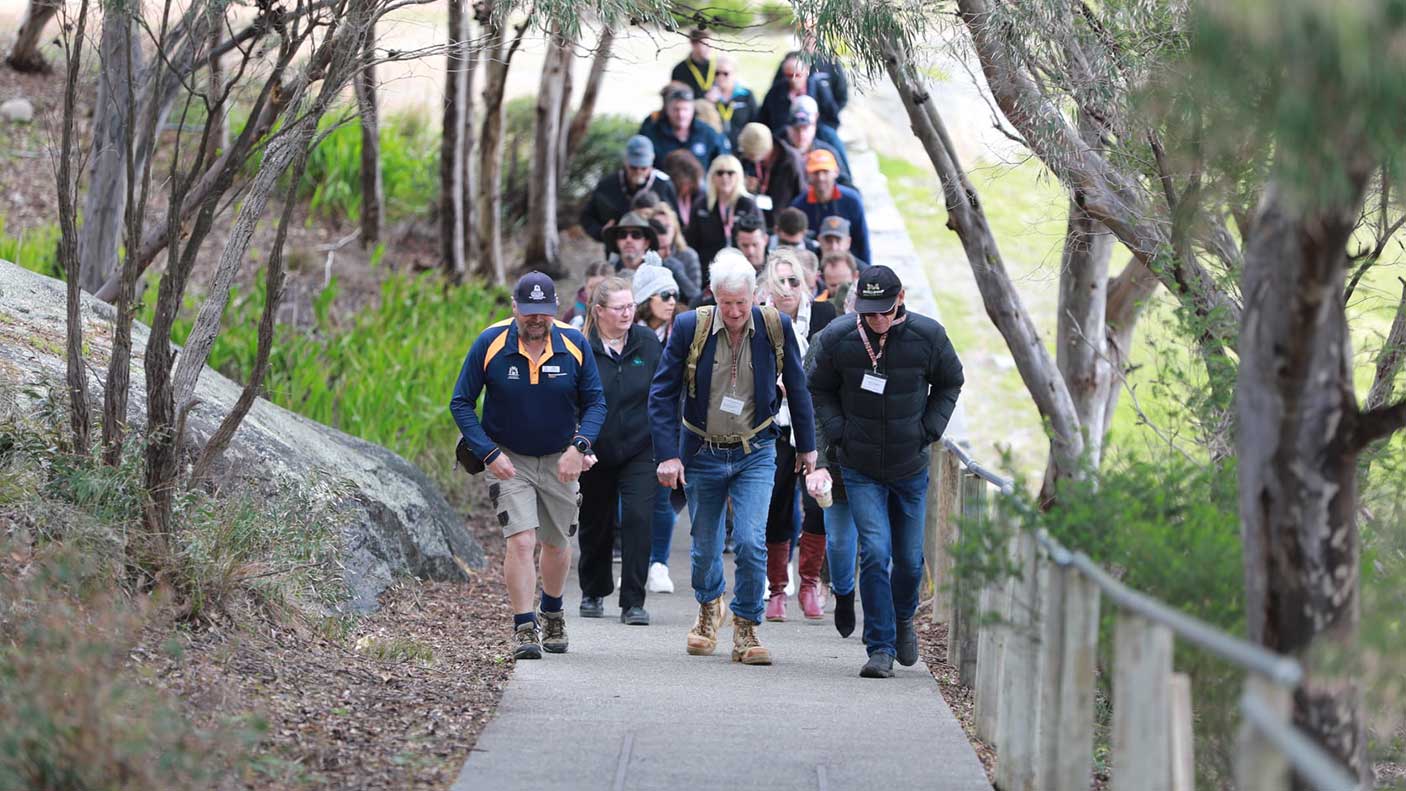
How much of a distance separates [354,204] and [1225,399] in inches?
576

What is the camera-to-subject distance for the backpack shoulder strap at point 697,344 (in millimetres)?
8570

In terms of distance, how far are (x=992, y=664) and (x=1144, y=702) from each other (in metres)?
2.78

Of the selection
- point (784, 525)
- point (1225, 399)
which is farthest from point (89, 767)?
point (784, 525)

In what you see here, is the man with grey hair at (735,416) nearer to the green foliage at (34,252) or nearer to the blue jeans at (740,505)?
the blue jeans at (740,505)

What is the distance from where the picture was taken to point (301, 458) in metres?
9.92

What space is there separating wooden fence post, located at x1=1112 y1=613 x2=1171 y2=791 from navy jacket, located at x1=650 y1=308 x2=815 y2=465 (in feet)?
13.1

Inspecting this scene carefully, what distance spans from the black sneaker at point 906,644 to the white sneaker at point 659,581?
258 cm

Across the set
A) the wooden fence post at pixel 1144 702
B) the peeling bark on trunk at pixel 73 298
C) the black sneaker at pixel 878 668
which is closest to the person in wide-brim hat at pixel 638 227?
the black sneaker at pixel 878 668

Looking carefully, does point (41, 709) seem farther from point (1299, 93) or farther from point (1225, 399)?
point (1225, 399)

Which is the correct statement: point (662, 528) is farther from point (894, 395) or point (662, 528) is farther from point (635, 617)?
point (894, 395)

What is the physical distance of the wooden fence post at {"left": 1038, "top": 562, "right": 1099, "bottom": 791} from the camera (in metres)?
5.20

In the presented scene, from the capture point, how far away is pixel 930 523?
10836mm

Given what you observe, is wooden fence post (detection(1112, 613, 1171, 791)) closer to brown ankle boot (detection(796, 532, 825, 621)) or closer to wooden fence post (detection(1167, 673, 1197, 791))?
wooden fence post (detection(1167, 673, 1197, 791))

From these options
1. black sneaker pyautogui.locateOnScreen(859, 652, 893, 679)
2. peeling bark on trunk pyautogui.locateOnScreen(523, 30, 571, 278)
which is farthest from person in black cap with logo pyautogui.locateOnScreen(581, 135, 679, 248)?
black sneaker pyautogui.locateOnScreen(859, 652, 893, 679)
